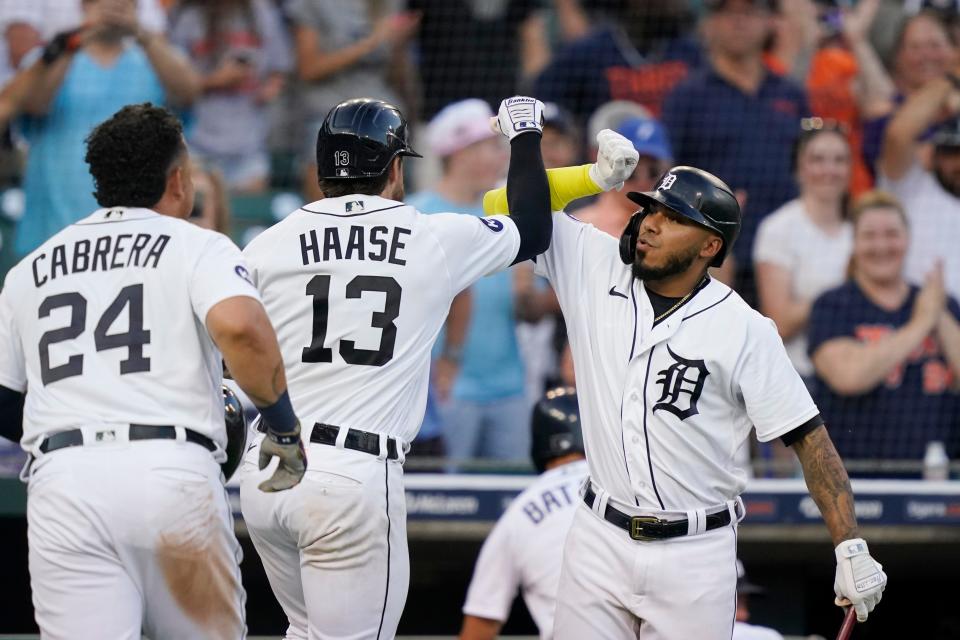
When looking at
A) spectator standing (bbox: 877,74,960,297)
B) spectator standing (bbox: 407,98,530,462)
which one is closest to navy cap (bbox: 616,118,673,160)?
spectator standing (bbox: 407,98,530,462)

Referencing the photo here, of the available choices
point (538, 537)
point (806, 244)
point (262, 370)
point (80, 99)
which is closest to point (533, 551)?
point (538, 537)

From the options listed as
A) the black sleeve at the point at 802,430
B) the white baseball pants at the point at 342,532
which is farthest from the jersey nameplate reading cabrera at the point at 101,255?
the black sleeve at the point at 802,430

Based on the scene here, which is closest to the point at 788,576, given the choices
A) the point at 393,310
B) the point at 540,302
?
the point at 540,302

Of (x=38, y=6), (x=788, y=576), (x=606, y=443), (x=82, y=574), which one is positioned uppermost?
(x=38, y=6)

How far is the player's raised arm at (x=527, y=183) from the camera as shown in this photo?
3941mm

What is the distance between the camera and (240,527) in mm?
6039

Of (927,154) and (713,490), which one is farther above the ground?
→ (927,154)

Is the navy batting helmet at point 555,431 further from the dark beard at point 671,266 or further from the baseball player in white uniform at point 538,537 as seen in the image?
the dark beard at point 671,266

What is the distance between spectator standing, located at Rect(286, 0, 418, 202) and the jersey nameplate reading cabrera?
13.4ft

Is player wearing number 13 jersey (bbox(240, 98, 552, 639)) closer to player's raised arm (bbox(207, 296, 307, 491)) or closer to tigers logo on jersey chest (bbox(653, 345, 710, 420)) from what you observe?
player's raised arm (bbox(207, 296, 307, 491))

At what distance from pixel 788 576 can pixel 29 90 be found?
4147 mm

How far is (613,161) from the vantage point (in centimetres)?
388

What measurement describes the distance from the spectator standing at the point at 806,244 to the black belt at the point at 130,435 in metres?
3.72

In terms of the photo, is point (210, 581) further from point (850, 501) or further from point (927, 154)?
point (927, 154)
